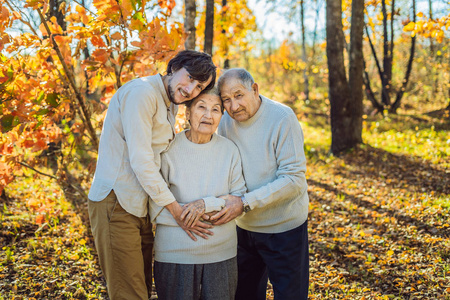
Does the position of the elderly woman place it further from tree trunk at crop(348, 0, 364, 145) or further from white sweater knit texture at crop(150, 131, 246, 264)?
tree trunk at crop(348, 0, 364, 145)

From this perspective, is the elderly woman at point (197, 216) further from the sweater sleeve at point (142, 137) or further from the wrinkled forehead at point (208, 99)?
the sweater sleeve at point (142, 137)

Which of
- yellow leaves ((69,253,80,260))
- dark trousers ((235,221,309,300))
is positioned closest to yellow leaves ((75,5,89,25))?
dark trousers ((235,221,309,300))

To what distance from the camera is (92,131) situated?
10.7ft

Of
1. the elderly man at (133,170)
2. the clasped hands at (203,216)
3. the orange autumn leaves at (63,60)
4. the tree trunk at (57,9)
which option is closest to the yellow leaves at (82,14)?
the orange autumn leaves at (63,60)

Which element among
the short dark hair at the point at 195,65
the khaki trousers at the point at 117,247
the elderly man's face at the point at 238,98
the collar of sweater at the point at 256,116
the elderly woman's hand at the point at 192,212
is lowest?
the khaki trousers at the point at 117,247

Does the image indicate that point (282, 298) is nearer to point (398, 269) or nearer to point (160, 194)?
point (160, 194)

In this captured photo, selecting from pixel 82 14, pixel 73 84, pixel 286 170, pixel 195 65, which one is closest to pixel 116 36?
pixel 82 14

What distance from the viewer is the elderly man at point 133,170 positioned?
6.79 feet

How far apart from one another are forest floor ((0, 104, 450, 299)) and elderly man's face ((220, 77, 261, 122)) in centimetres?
178

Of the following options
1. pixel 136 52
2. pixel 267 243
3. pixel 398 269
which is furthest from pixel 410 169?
pixel 136 52

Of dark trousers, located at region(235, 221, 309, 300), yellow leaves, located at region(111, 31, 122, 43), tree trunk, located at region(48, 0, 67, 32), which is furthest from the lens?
tree trunk, located at region(48, 0, 67, 32)

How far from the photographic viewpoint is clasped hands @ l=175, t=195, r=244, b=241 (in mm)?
2180

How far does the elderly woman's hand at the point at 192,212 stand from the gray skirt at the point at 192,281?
0.26 metres

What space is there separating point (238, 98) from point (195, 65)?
1.23 feet
